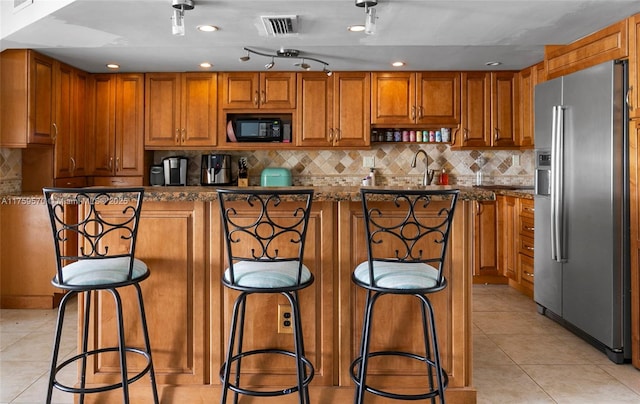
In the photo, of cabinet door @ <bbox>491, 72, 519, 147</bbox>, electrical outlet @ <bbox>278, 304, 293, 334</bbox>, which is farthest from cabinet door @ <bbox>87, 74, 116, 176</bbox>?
cabinet door @ <bbox>491, 72, 519, 147</bbox>

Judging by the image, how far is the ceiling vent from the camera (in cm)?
303

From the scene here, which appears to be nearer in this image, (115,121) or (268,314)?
(268,314)

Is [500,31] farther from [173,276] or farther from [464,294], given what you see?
[173,276]

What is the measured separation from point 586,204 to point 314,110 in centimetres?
275

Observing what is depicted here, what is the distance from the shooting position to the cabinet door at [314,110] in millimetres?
4977

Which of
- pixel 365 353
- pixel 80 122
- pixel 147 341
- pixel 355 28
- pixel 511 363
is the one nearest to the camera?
pixel 365 353

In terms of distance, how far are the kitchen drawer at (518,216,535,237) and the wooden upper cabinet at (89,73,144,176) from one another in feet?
12.6

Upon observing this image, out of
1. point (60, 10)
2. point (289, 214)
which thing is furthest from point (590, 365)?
point (60, 10)

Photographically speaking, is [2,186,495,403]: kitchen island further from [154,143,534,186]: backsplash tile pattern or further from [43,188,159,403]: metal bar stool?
[154,143,534,186]: backsplash tile pattern

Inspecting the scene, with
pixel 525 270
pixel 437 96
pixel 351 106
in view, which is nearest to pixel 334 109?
pixel 351 106

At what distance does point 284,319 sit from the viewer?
231 centimetres

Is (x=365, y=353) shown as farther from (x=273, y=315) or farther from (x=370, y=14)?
(x=370, y=14)

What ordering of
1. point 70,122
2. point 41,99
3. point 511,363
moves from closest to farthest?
point 511,363
point 41,99
point 70,122

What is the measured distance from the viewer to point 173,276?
7.66 feet
